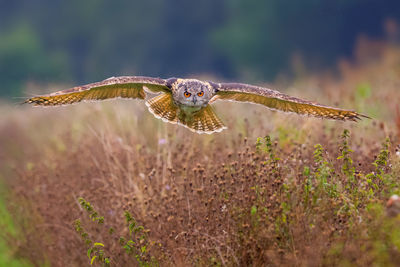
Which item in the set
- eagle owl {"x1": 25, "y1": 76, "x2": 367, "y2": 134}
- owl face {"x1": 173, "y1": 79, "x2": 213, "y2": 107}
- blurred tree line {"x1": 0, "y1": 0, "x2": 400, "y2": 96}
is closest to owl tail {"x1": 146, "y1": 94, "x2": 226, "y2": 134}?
eagle owl {"x1": 25, "y1": 76, "x2": 367, "y2": 134}

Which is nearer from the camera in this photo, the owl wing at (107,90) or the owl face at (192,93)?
the owl wing at (107,90)

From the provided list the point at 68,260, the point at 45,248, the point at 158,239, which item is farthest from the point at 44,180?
the point at 158,239

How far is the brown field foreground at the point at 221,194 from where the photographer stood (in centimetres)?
393

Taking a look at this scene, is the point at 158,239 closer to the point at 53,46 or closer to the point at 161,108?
the point at 161,108

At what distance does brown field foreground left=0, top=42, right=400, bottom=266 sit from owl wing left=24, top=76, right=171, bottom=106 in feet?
1.91

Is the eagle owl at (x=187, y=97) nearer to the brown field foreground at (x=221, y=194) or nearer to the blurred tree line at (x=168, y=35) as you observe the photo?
the brown field foreground at (x=221, y=194)

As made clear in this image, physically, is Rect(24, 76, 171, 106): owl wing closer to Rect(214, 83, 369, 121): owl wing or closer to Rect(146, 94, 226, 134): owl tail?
Rect(146, 94, 226, 134): owl tail

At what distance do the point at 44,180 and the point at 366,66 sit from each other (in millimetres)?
9064

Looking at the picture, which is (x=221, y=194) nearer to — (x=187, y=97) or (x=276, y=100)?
(x=187, y=97)

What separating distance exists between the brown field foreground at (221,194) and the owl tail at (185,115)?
0.19m

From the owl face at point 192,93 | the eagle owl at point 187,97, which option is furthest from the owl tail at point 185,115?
the owl face at point 192,93

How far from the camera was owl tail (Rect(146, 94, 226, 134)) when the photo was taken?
6.49 metres

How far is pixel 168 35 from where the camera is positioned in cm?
4700

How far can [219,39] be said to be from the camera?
45.4 m
